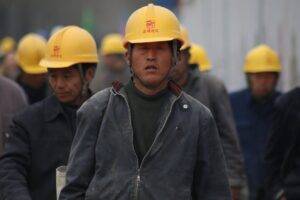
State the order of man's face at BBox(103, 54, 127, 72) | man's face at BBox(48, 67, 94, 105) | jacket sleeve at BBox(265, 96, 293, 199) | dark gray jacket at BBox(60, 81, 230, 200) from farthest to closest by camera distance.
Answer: man's face at BBox(103, 54, 127, 72) < jacket sleeve at BBox(265, 96, 293, 199) < man's face at BBox(48, 67, 94, 105) < dark gray jacket at BBox(60, 81, 230, 200)

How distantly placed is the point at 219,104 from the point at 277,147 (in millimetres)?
783

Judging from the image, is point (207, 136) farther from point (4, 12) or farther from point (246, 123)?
point (4, 12)

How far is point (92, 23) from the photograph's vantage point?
27.6 metres

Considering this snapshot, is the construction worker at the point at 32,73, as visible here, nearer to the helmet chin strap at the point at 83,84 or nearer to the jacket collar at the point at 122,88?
the helmet chin strap at the point at 83,84

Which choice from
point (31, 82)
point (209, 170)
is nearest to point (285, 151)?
point (209, 170)

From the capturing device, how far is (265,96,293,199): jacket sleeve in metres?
7.61

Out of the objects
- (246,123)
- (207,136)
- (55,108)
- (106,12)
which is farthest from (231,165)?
(106,12)

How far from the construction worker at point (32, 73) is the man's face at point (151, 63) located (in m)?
4.71

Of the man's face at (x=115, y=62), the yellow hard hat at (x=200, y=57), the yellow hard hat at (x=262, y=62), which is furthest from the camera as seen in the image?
the man's face at (x=115, y=62)

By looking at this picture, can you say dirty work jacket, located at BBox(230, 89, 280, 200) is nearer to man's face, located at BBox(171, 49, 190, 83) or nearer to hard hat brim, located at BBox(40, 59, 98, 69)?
man's face, located at BBox(171, 49, 190, 83)

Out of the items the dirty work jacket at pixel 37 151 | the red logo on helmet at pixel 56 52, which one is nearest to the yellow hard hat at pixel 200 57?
the red logo on helmet at pixel 56 52

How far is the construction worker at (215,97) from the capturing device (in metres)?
8.26

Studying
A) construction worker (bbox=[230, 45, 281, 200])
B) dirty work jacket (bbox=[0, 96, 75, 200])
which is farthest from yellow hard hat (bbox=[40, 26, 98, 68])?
construction worker (bbox=[230, 45, 281, 200])

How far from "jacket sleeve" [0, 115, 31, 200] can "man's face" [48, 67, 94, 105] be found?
14.0 inches
